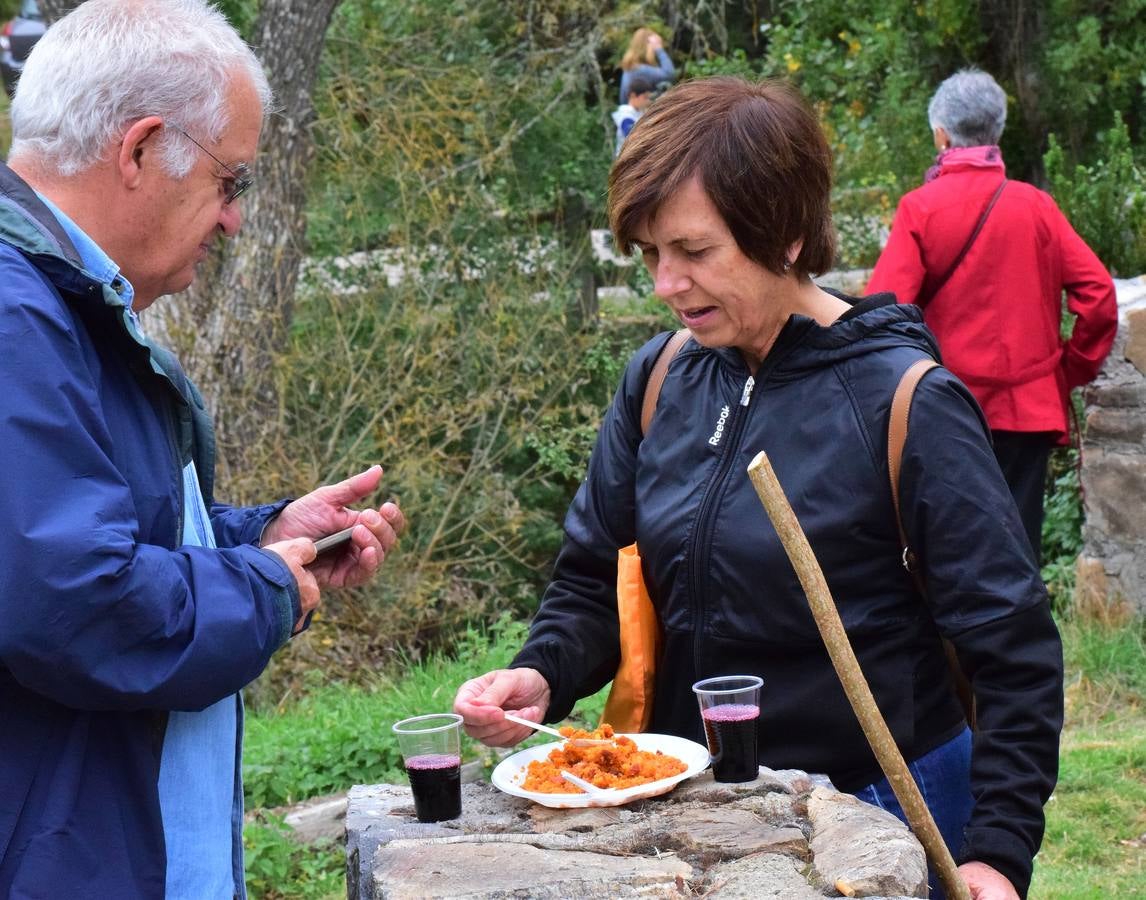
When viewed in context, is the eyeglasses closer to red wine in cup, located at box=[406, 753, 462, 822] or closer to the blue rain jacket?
the blue rain jacket

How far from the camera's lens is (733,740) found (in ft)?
7.52

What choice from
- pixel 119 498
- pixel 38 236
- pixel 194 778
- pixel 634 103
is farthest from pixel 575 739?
pixel 634 103

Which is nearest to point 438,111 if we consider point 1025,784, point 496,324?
point 496,324

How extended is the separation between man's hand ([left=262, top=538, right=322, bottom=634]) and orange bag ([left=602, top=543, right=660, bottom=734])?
61 centimetres

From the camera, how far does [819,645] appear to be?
237 centimetres

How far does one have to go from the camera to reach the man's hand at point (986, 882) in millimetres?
2205

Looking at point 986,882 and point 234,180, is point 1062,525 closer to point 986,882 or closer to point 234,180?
point 986,882

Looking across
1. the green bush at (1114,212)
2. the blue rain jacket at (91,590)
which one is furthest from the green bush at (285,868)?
the green bush at (1114,212)

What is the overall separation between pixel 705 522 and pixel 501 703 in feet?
1.60

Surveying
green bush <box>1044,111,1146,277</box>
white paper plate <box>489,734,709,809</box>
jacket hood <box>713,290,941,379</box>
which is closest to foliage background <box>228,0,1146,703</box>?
green bush <box>1044,111,1146,277</box>

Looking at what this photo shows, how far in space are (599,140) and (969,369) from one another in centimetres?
628

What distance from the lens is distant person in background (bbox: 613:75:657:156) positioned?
34.3ft

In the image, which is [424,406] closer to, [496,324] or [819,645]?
[496,324]

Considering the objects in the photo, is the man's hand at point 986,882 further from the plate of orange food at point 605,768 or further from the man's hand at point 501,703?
the man's hand at point 501,703
